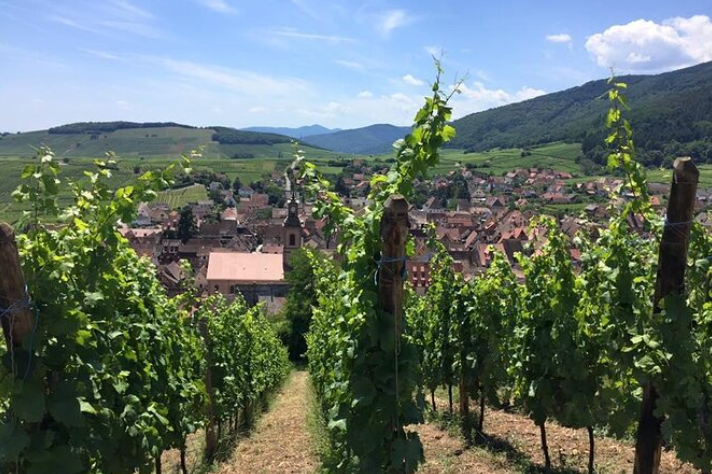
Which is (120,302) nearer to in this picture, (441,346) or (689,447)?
(689,447)

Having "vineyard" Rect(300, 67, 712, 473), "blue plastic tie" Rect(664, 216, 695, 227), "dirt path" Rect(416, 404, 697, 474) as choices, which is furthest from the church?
"blue plastic tie" Rect(664, 216, 695, 227)

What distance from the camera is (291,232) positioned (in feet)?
200

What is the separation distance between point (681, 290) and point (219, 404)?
869 cm

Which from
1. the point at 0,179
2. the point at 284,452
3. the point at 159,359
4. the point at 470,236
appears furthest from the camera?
the point at 0,179

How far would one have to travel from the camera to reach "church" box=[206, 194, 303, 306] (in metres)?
59.0

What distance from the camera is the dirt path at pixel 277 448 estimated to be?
876 cm

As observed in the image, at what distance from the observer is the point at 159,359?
6441mm

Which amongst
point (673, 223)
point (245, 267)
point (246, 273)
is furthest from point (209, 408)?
point (245, 267)

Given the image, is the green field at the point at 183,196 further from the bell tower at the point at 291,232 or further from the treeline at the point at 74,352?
the treeline at the point at 74,352

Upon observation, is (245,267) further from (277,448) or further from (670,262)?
(670,262)

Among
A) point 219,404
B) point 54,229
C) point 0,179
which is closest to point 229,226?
point 0,179

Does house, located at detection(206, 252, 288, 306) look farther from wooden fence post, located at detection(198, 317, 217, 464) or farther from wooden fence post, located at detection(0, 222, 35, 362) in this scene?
wooden fence post, located at detection(0, 222, 35, 362)

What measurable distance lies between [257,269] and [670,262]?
58.1m

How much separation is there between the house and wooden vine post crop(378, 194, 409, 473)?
54263mm
